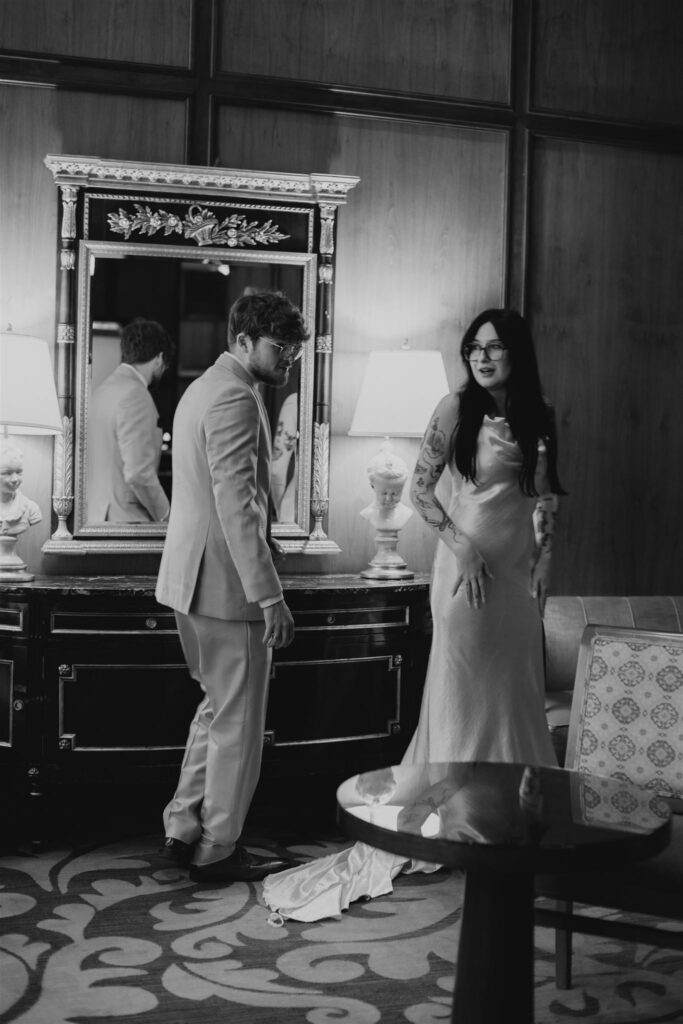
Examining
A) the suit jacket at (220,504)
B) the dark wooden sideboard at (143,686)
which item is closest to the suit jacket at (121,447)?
the dark wooden sideboard at (143,686)

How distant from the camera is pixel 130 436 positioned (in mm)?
4027

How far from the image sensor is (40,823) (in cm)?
364

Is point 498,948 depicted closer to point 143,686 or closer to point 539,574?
point 539,574

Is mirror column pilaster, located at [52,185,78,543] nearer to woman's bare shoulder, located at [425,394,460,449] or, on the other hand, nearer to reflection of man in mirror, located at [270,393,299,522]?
reflection of man in mirror, located at [270,393,299,522]

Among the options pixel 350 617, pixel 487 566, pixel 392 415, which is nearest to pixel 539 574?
pixel 487 566

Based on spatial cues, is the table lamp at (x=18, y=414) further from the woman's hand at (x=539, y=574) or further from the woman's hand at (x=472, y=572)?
the woman's hand at (x=539, y=574)

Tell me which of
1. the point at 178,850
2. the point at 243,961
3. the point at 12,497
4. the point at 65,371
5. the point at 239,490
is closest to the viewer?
the point at 243,961

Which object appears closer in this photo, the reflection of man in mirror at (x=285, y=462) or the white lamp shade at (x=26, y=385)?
the white lamp shade at (x=26, y=385)

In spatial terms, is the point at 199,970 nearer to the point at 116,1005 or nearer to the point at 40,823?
the point at 116,1005

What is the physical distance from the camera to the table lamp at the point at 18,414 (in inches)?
145

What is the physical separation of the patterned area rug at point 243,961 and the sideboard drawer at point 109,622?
29.1 inches

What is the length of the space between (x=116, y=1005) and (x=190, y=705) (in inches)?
49.9

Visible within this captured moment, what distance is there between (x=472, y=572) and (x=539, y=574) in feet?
0.78

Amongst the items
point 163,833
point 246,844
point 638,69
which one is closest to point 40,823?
point 163,833
